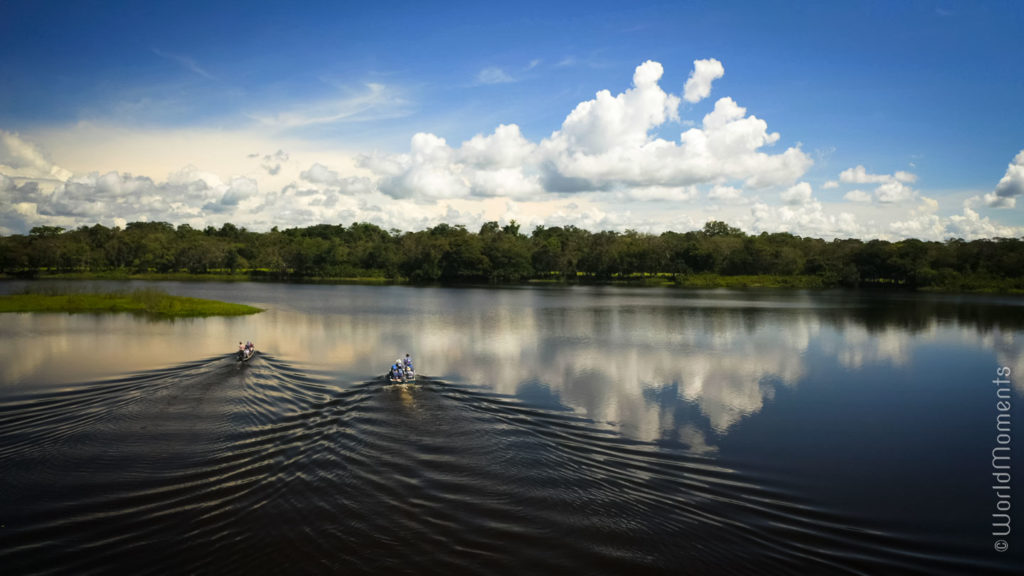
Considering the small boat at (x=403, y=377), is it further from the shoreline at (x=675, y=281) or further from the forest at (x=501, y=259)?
the forest at (x=501, y=259)

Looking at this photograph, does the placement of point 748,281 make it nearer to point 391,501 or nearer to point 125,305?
point 125,305

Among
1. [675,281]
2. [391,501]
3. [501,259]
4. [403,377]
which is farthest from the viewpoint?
[501,259]

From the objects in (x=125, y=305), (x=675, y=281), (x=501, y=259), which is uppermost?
(x=501, y=259)

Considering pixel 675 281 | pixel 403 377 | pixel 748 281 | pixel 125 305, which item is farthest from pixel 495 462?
pixel 675 281

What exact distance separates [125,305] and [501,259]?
82708 mm

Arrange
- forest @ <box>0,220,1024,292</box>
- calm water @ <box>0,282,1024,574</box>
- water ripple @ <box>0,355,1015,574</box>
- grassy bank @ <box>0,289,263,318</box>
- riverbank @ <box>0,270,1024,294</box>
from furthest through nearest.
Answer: forest @ <box>0,220,1024,292</box>, riverbank @ <box>0,270,1024,294</box>, grassy bank @ <box>0,289,263,318</box>, calm water @ <box>0,282,1024,574</box>, water ripple @ <box>0,355,1015,574</box>

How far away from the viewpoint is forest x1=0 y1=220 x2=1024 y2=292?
9825cm

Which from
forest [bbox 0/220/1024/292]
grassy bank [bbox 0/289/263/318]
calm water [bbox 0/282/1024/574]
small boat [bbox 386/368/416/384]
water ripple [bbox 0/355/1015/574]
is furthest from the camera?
forest [bbox 0/220/1024/292]

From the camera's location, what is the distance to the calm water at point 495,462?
8.59 metres

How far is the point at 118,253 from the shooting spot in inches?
4747

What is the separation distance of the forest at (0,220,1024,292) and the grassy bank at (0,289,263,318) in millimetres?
73080

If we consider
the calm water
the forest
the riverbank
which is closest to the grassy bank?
the calm water

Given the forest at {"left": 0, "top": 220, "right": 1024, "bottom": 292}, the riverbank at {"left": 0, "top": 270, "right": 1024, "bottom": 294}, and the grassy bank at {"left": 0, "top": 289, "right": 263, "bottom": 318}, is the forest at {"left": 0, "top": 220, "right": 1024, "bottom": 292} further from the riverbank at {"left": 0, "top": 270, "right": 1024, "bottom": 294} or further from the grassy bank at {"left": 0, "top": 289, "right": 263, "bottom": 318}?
the grassy bank at {"left": 0, "top": 289, "right": 263, "bottom": 318}

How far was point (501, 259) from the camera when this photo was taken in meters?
122
